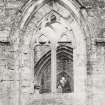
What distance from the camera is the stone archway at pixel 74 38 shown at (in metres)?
9.04

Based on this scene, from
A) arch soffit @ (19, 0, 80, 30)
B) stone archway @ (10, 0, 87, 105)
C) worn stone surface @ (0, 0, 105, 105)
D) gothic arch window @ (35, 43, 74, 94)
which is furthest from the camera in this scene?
gothic arch window @ (35, 43, 74, 94)

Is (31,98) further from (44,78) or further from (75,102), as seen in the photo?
(44,78)

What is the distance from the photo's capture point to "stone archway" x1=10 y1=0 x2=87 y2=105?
9039 millimetres

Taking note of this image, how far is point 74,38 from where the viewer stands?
933 centimetres

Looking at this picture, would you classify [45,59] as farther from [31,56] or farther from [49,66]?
[31,56]

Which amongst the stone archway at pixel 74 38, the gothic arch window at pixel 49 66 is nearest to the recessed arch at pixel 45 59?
the gothic arch window at pixel 49 66

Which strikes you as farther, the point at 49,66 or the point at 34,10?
the point at 49,66

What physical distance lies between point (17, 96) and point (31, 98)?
1.36 ft

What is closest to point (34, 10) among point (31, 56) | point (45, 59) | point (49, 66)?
point (31, 56)

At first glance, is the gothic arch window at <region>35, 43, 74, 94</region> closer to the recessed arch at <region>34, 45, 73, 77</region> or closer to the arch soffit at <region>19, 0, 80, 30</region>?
the recessed arch at <region>34, 45, 73, 77</region>

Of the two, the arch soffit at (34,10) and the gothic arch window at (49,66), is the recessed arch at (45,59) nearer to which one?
the gothic arch window at (49,66)

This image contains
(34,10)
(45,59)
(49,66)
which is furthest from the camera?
(49,66)

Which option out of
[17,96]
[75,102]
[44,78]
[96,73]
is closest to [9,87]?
[17,96]

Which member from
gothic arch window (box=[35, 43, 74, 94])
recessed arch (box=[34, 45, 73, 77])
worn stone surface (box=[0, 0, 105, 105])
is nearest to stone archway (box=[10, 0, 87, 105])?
worn stone surface (box=[0, 0, 105, 105])
